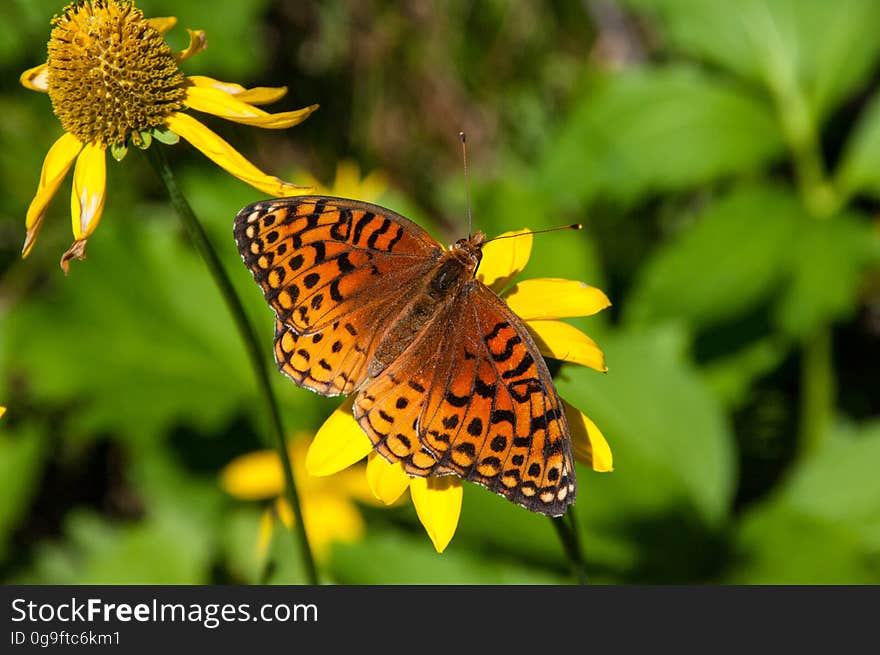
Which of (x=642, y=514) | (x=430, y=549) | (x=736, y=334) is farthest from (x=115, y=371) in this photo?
(x=736, y=334)

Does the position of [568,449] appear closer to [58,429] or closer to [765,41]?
[765,41]

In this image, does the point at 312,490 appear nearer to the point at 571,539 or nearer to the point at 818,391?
the point at 818,391

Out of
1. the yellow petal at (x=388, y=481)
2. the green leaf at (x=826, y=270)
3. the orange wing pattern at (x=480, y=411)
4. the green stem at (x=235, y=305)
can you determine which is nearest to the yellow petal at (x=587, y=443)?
the orange wing pattern at (x=480, y=411)

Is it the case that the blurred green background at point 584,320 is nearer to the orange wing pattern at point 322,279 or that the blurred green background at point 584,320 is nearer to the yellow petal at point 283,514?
the yellow petal at point 283,514

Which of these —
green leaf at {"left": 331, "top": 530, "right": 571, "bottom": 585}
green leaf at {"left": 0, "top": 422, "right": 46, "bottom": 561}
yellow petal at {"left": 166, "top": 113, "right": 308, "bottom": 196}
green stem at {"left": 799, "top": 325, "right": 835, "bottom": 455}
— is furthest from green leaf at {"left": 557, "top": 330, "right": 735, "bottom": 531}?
green leaf at {"left": 0, "top": 422, "right": 46, "bottom": 561}

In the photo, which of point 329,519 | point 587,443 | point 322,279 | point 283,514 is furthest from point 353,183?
point 587,443

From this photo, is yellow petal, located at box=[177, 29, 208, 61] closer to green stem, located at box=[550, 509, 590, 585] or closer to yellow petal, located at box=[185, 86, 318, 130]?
yellow petal, located at box=[185, 86, 318, 130]
